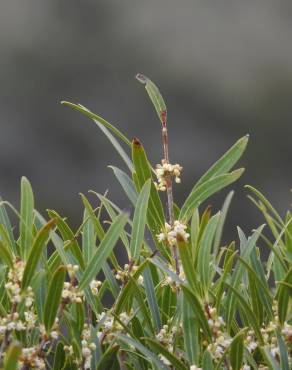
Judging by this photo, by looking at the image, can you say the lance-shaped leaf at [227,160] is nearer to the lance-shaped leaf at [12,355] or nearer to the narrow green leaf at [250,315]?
the narrow green leaf at [250,315]

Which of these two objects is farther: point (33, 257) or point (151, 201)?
point (151, 201)

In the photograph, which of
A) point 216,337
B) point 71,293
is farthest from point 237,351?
point 71,293

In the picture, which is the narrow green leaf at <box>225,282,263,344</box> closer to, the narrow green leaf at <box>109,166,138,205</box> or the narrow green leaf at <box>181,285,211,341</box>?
the narrow green leaf at <box>181,285,211,341</box>

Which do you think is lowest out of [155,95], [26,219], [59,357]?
[59,357]

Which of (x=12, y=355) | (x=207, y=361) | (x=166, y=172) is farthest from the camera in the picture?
(x=166, y=172)

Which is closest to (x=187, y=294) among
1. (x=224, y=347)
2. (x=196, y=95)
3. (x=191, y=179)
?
(x=224, y=347)

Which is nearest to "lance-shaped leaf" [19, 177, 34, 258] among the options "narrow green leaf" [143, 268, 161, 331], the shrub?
the shrub

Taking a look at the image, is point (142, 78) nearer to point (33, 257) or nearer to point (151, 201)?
point (151, 201)

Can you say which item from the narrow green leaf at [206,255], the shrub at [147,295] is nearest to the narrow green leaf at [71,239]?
the shrub at [147,295]
